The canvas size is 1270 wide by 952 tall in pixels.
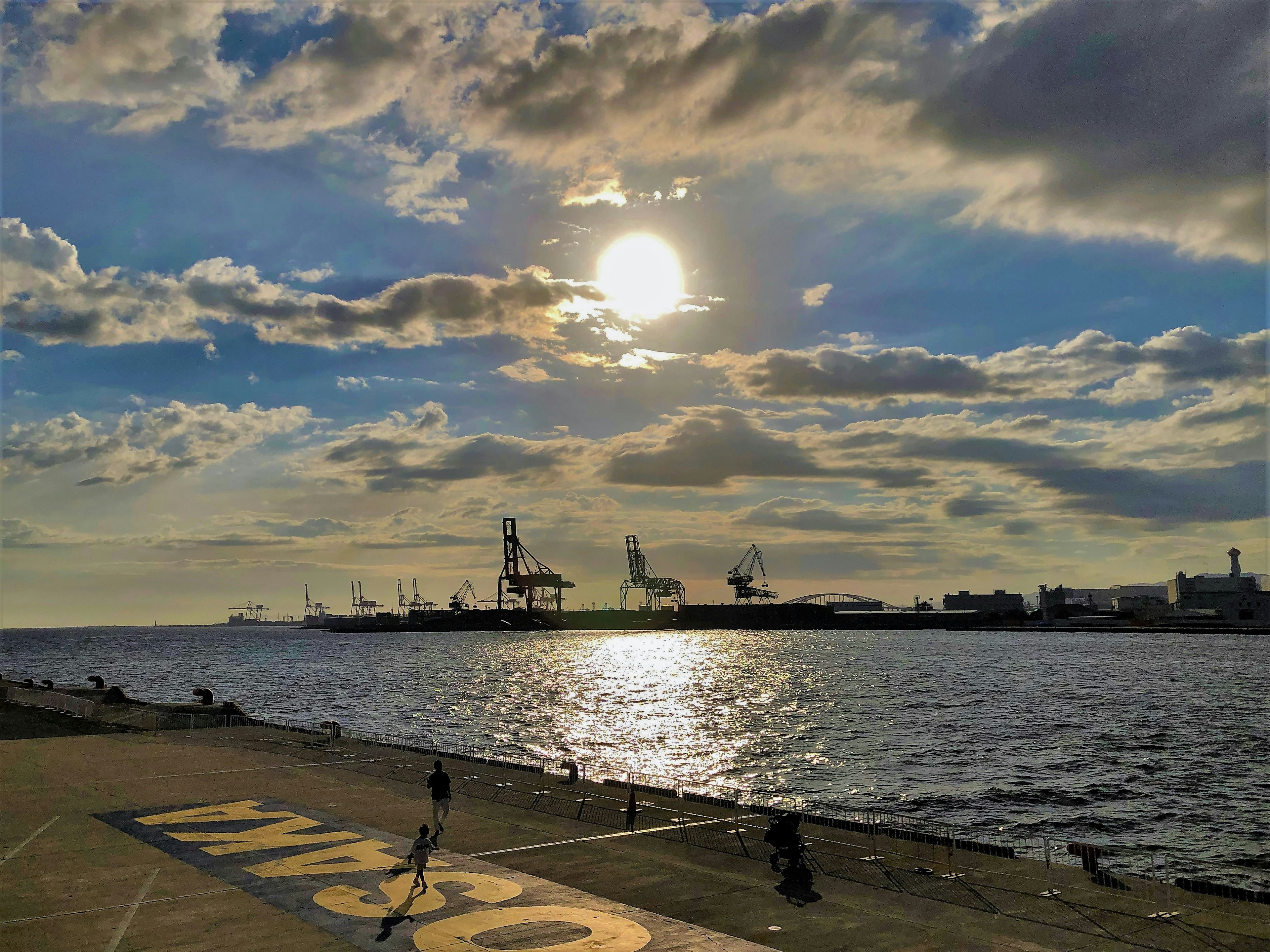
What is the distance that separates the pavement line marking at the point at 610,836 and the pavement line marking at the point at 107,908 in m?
6.55

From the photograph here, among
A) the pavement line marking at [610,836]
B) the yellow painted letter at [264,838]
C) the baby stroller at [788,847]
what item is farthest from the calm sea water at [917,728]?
the yellow painted letter at [264,838]

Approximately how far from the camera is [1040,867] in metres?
24.3

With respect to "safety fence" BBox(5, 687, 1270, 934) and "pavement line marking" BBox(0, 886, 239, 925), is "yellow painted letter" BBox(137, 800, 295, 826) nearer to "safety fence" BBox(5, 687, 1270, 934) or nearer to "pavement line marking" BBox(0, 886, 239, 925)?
"safety fence" BBox(5, 687, 1270, 934)

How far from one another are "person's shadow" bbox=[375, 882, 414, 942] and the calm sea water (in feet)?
103

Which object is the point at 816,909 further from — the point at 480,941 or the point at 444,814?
the point at 444,814

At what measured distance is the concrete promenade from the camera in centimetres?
1875

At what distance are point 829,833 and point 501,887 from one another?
444 inches

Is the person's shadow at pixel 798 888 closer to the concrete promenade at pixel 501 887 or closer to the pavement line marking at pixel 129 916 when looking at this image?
the concrete promenade at pixel 501 887

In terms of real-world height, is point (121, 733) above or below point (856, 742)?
above

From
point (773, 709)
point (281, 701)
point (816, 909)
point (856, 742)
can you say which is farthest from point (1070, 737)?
point (281, 701)

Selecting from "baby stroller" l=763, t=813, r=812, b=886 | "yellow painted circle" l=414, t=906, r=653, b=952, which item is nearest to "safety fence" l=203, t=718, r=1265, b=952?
"baby stroller" l=763, t=813, r=812, b=886

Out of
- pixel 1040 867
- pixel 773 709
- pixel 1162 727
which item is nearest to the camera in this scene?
pixel 1040 867

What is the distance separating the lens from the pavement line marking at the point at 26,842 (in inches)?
974

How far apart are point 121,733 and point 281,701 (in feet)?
219
